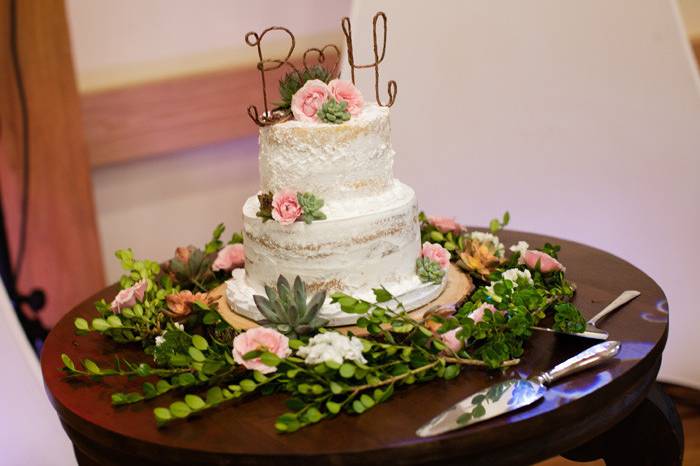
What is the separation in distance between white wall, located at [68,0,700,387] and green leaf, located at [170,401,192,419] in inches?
56.3

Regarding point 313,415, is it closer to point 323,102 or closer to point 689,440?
point 323,102

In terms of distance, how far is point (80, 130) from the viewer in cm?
277

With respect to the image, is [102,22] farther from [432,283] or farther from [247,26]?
[432,283]

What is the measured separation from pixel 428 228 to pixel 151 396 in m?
0.74

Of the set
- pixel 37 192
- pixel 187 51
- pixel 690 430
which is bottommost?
pixel 690 430

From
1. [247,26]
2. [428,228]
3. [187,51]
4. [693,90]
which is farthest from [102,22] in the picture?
[693,90]

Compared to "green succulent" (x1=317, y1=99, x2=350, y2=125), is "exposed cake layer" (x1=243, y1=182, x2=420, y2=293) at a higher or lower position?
lower

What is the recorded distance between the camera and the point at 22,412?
198cm

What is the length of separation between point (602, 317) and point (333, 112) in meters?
0.52

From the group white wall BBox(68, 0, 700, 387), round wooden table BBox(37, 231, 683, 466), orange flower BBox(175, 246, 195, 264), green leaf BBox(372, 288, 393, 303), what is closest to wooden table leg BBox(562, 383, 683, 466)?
round wooden table BBox(37, 231, 683, 466)

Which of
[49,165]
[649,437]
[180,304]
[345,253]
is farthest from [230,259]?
[49,165]

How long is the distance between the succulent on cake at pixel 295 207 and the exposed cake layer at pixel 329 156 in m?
0.04

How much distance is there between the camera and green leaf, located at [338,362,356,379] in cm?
121

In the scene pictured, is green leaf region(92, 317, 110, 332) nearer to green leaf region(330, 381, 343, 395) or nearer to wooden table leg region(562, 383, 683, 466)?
green leaf region(330, 381, 343, 395)
